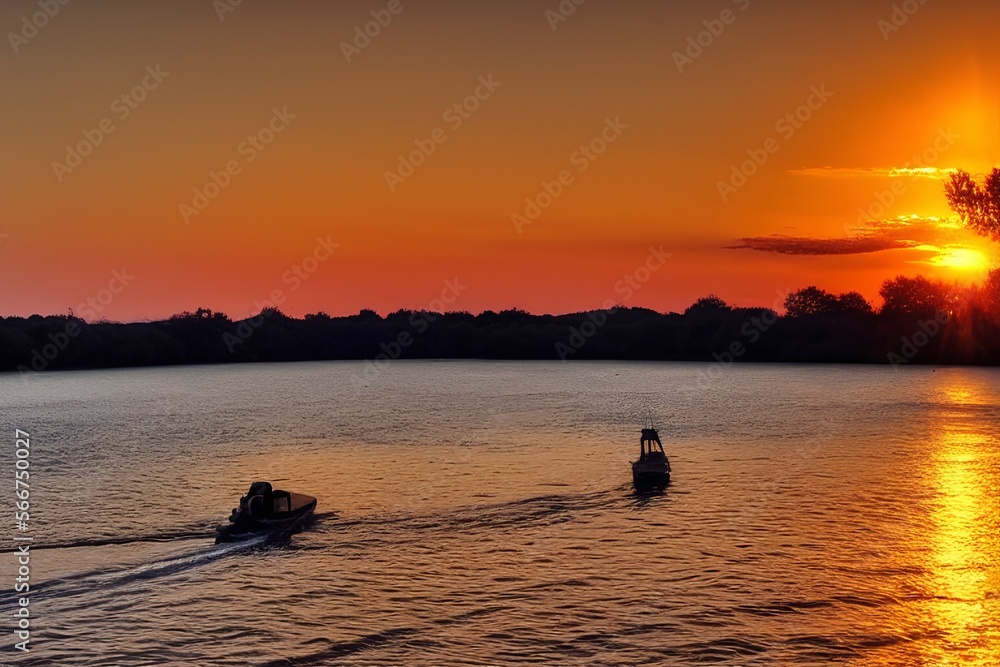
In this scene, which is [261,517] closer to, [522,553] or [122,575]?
[122,575]

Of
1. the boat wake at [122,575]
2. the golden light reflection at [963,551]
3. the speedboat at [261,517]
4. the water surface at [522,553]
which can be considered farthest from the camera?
the speedboat at [261,517]

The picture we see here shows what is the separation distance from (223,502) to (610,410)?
74115 millimetres

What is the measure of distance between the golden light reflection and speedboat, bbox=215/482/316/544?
29270 millimetres

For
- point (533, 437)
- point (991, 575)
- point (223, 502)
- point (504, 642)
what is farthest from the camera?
point (533, 437)

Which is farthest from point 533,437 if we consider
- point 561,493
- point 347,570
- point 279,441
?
point 347,570

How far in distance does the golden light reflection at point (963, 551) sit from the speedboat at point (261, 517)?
29270 mm

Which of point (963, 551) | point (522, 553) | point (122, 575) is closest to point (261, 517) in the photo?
point (122, 575)

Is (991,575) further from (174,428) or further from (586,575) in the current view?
(174,428)

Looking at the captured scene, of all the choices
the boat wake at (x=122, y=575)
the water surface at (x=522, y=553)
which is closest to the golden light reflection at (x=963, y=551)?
the water surface at (x=522, y=553)

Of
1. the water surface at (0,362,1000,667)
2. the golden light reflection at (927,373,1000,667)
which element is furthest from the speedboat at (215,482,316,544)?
the golden light reflection at (927,373,1000,667)

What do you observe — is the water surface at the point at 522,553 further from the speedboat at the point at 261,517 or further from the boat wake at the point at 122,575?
the speedboat at the point at 261,517

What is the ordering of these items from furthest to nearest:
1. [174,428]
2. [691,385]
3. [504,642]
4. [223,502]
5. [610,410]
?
1. [691,385]
2. [610,410]
3. [174,428]
4. [223,502]
5. [504,642]

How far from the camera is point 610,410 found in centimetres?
12119

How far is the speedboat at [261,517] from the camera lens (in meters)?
44.5
